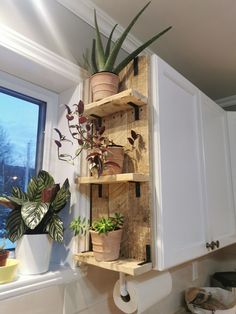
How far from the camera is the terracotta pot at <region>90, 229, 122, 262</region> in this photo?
2.84ft

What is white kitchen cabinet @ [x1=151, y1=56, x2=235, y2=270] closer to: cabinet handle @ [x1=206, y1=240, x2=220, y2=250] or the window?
cabinet handle @ [x1=206, y1=240, x2=220, y2=250]

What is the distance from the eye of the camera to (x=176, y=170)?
106 cm

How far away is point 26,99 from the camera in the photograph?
1108mm

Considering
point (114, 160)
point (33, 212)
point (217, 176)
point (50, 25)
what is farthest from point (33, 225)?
point (217, 176)

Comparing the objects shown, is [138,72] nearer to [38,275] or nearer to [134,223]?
[134,223]

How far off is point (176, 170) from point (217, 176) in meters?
0.53

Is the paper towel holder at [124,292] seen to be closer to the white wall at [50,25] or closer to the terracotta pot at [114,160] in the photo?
the terracotta pot at [114,160]

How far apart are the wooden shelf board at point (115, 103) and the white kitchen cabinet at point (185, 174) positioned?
9 centimetres

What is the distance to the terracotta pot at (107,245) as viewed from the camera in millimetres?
866

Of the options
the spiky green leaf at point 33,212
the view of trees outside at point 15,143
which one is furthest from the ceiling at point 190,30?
the spiky green leaf at point 33,212

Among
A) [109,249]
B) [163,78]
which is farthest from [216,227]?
[163,78]

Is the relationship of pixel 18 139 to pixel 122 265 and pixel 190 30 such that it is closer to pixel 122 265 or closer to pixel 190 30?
pixel 122 265

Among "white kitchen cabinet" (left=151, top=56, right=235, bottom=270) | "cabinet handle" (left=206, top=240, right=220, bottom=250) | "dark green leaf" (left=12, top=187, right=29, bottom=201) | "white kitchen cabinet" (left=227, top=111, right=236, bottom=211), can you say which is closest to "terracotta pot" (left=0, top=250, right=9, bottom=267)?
"dark green leaf" (left=12, top=187, right=29, bottom=201)

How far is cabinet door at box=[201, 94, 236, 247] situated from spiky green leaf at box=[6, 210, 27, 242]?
35.7 inches
